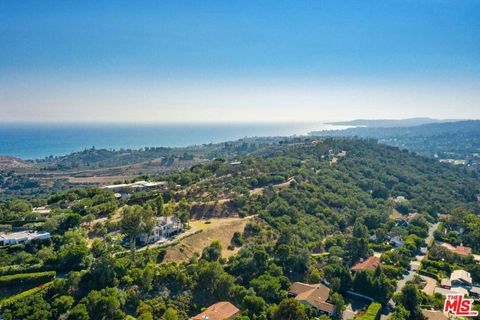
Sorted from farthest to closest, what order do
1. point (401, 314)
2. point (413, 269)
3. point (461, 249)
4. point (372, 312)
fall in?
1. point (461, 249)
2. point (413, 269)
3. point (372, 312)
4. point (401, 314)


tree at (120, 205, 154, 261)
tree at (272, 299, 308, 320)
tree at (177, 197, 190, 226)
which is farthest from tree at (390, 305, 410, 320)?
tree at (177, 197, 190, 226)

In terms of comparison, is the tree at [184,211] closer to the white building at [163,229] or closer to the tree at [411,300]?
the white building at [163,229]

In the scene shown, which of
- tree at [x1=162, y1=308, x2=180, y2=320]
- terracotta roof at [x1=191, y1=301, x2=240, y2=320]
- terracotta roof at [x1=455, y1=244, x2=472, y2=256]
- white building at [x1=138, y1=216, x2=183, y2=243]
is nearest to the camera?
tree at [x1=162, y1=308, x2=180, y2=320]

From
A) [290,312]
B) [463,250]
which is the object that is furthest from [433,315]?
[463,250]

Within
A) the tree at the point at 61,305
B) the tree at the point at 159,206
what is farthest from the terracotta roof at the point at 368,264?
the tree at the point at 61,305

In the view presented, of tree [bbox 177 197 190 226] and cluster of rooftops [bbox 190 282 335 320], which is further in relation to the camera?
tree [bbox 177 197 190 226]

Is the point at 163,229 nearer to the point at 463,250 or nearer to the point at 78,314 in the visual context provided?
the point at 78,314

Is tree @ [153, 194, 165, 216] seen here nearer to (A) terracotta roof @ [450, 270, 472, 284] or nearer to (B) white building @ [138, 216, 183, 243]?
(B) white building @ [138, 216, 183, 243]
